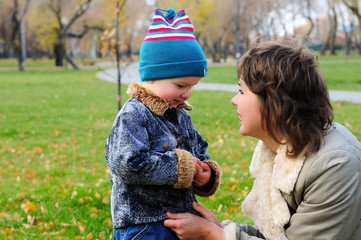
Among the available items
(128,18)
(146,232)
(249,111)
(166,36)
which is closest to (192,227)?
(146,232)

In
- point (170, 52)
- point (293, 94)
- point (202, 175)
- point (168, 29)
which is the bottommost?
point (202, 175)

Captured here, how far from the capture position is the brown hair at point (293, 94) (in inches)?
76.1

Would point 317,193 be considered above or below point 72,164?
above

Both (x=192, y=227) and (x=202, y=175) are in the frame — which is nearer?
(x=192, y=227)

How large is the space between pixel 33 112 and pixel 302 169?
10.5 metres

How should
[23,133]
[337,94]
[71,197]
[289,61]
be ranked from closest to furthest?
[289,61]
[71,197]
[23,133]
[337,94]

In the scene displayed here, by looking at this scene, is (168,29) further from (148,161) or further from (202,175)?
(202,175)

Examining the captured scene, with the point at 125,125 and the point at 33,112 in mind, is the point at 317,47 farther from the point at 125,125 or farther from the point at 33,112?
the point at 33,112

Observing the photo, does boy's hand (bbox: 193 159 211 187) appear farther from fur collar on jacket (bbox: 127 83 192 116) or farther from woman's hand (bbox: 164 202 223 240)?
fur collar on jacket (bbox: 127 83 192 116)

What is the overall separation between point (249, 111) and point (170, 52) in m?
0.52

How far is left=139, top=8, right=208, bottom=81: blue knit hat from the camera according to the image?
2.15 metres

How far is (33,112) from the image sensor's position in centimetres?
1124

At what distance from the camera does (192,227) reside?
2232mm

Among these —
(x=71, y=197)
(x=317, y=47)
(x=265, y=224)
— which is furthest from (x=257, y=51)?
(x=71, y=197)
